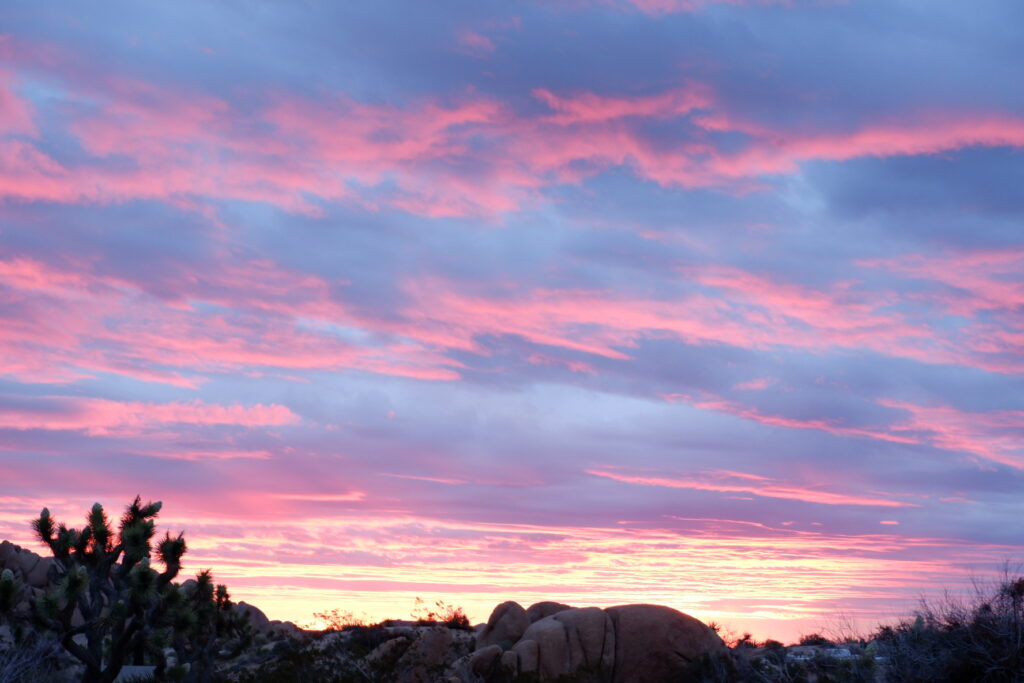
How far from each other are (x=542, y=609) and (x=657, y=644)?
7.85 metres

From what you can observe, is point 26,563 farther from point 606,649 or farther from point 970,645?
point 970,645

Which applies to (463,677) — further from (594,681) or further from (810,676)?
(810,676)

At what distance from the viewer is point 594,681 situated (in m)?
31.0

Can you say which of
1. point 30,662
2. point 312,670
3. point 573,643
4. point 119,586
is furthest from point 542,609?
point 30,662

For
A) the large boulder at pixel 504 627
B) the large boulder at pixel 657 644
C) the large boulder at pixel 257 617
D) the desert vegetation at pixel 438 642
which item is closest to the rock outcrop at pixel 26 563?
the large boulder at pixel 257 617

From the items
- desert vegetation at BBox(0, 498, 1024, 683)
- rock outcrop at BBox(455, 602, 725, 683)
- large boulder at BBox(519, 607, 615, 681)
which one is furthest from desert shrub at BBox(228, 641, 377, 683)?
large boulder at BBox(519, 607, 615, 681)

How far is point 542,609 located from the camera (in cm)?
3856

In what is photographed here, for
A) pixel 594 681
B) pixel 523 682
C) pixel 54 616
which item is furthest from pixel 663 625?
pixel 54 616

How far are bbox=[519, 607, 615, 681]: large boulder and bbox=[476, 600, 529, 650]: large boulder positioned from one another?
190 centimetres

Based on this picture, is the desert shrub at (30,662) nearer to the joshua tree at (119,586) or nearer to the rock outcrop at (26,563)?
the joshua tree at (119,586)

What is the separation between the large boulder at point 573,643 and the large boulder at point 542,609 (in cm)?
443

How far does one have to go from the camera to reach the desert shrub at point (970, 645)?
17828 mm

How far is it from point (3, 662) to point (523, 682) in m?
15.5

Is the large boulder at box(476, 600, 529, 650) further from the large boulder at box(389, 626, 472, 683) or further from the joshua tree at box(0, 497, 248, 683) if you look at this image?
the joshua tree at box(0, 497, 248, 683)
